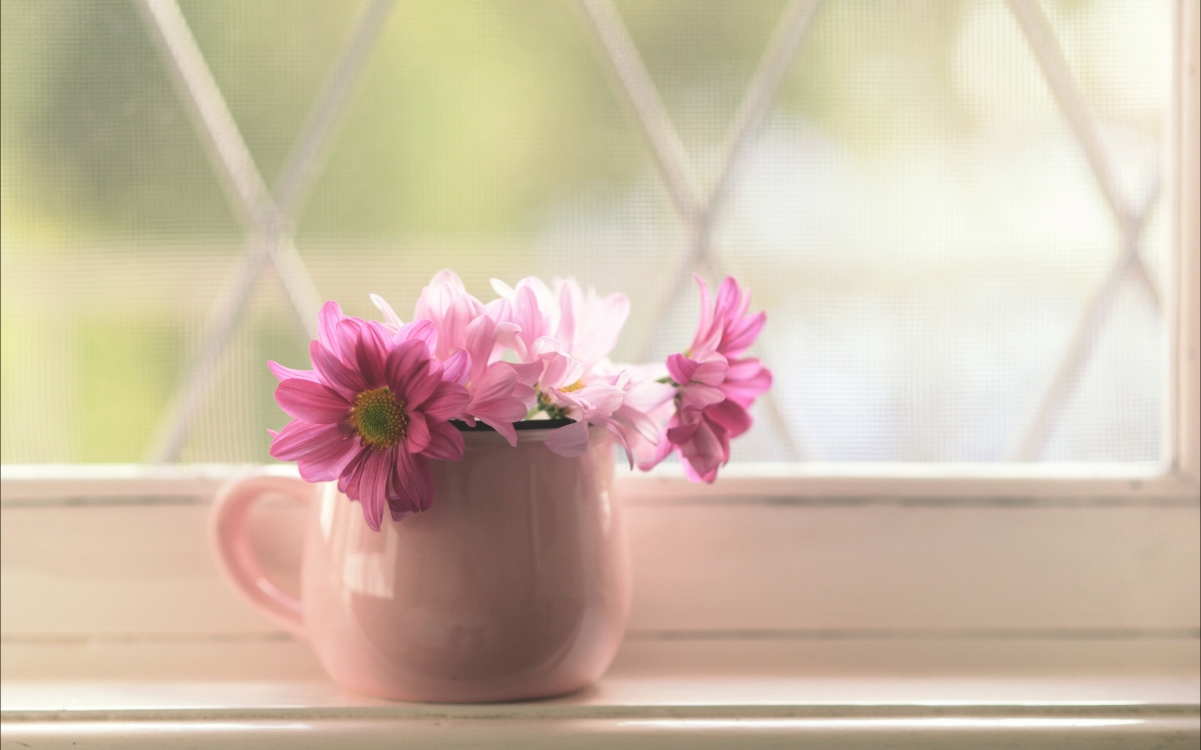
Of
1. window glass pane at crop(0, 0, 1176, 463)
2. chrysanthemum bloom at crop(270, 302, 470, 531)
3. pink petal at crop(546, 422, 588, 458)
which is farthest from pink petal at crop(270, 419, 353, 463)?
window glass pane at crop(0, 0, 1176, 463)

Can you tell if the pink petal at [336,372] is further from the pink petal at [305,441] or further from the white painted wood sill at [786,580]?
the white painted wood sill at [786,580]

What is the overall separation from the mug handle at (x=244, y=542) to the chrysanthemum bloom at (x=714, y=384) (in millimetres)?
229

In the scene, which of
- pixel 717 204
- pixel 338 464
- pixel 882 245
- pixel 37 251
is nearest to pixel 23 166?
pixel 37 251

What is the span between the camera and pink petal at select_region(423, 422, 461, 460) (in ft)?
1.43

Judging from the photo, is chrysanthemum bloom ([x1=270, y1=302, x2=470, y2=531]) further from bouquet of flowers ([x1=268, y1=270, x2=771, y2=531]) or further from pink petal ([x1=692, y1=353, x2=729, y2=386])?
pink petal ([x1=692, y1=353, x2=729, y2=386])

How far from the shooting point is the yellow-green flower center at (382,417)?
1.44ft

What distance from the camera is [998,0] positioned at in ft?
2.10

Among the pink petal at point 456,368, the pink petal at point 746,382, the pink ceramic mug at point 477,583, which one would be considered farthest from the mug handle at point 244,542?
the pink petal at point 746,382

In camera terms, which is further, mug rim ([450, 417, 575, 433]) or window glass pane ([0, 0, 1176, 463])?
window glass pane ([0, 0, 1176, 463])

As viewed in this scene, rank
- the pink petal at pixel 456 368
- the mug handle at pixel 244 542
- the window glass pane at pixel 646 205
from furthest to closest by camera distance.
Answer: the window glass pane at pixel 646 205
the mug handle at pixel 244 542
the pink petal at pixel 456 368

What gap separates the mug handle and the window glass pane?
0.10 meters

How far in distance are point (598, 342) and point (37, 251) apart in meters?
0.44

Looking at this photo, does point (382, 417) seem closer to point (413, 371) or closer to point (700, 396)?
point (413, 371)

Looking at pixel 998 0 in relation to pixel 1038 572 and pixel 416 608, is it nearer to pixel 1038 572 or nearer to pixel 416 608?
pixel 1038 572
